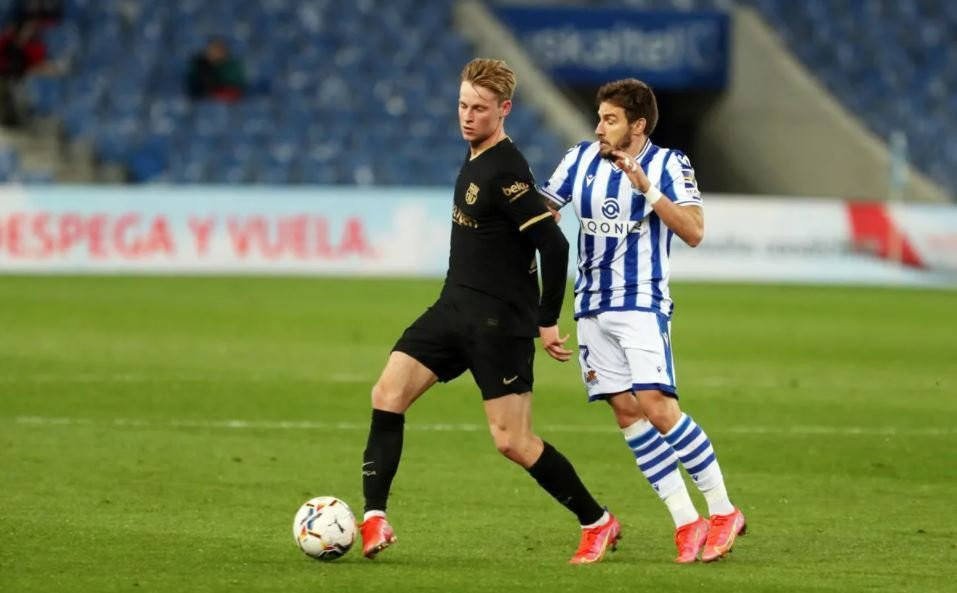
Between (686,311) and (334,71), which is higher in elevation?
(334,71)

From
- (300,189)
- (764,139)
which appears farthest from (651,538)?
(764,139)

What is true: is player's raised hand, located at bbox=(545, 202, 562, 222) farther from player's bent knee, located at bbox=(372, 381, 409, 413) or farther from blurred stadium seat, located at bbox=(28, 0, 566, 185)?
blurred stadium seat, located at bbox=(28, 0, 566, 185)

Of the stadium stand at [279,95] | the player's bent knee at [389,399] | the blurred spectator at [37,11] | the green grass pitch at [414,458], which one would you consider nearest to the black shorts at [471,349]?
the player's bent knee at [389,399]

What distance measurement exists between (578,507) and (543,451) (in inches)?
10.9

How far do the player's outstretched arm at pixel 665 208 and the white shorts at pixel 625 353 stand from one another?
41 centimetres

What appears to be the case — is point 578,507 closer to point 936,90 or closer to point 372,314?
point 372,314

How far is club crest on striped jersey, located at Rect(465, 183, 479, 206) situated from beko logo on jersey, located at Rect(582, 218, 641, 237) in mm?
560

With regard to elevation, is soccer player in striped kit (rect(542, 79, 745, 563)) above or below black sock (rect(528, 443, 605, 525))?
above

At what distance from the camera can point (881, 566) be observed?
7051mm

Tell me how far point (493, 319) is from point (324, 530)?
1.06 m

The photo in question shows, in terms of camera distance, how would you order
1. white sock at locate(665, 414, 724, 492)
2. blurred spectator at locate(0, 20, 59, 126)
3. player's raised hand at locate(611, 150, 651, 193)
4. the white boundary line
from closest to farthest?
1. player's raised hand at locate(611, 150, 651, 193)
2. white sock at locate(665, 414, 724, 492)
3. the white boundary line
4. blurred spectator at locate(0, 20, 59, 126)

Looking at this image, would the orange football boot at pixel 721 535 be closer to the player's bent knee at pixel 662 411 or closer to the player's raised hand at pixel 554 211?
the player's bent knee at pixel 662 411

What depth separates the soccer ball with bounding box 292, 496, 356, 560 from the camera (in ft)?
22.7

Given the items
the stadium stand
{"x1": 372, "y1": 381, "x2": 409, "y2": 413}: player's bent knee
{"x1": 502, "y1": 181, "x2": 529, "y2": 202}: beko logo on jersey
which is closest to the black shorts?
{"x1": 372, "y1": 381, "x2": 409, "y2": 413}: player's bent knee
